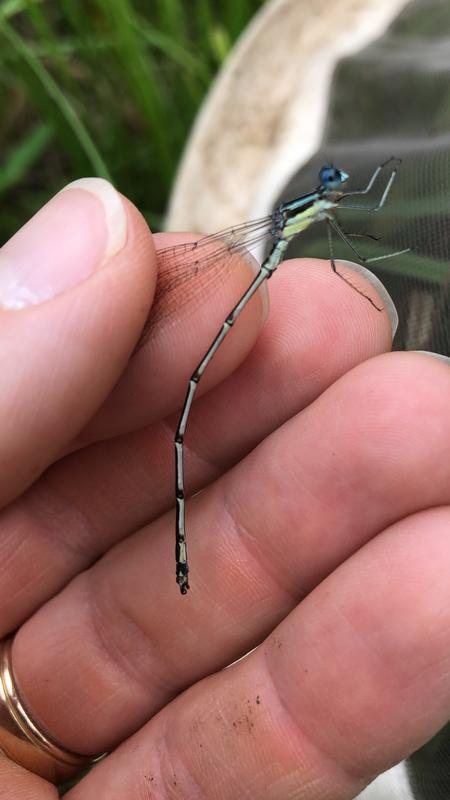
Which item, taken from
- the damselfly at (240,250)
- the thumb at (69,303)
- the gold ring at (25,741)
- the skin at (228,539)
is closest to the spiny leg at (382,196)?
the damselfly at (240,250)

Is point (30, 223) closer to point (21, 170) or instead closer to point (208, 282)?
point (208, 282)

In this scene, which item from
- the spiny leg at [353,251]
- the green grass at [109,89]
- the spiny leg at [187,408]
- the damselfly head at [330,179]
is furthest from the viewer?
the green grass at [109,89]

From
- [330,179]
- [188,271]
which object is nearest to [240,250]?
[188,271]

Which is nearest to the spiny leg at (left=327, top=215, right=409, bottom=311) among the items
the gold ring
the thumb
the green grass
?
the thumb

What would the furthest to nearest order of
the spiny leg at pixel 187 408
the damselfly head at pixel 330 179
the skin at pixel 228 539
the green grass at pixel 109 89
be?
the green grass at pixel 109 89
the damselfly head at pixel 330 179
the spiny leg at pixel 187 408
the skin at pixel 228 539

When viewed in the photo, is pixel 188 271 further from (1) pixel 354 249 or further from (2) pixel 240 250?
→ (1) pixel 354 249

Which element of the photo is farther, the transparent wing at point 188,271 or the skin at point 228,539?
the transparent wing at point 188,271

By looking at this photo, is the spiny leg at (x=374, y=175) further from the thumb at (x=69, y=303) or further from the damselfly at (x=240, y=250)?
the thumb at (x=69, y=303)
